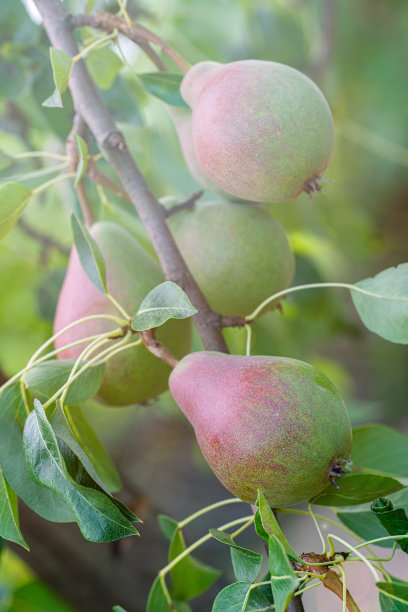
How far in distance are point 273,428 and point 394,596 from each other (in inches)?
4.2

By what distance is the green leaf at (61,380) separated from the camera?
387 millimetres

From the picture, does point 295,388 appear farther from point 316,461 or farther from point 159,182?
point 159,182

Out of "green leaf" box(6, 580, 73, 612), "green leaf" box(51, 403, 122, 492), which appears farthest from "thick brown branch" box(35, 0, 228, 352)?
"green leaf" box(6, 580, 73, 612)

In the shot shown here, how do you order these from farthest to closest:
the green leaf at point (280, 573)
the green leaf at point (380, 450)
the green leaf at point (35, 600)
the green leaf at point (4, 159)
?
the green leaf at point (35, 600) → the green leaf at point (4, 159) → the green leaf at point (380, 450) → the green leaf at point (280, 573)

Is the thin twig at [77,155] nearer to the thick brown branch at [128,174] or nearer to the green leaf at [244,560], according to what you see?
the thick brown branch at [128,174]

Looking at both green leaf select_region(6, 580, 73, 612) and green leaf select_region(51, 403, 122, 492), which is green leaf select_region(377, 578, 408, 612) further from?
green leaf select_region(6, 580, 73, 612)

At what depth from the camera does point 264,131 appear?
Result: 377mm

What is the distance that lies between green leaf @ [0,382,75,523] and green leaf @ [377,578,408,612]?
A: 0.19 meters

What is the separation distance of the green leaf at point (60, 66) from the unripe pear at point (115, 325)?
0.47ft

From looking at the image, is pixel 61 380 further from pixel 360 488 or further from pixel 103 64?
pixel 103 64

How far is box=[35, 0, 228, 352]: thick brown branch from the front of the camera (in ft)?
Result: 1.37

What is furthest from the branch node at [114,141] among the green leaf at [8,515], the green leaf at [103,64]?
the green leaf at [8,515]

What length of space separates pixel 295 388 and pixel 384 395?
1515 millimetres

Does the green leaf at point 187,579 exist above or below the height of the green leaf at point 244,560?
below
